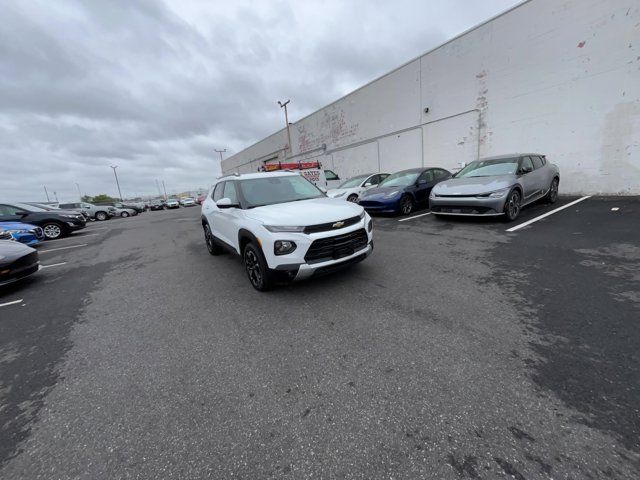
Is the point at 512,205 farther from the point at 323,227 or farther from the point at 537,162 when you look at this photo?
the point at 323,227

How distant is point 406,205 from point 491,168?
8.15 ft

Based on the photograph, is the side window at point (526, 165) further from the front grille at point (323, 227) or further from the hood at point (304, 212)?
the front grille at point (323, 227)

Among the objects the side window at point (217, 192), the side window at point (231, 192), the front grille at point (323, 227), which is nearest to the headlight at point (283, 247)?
Result: the front grille at point (323, 227)

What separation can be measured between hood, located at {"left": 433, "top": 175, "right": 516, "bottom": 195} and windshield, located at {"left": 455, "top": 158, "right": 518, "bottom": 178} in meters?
0.25

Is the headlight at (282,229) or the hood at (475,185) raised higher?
the hood at (475,185)

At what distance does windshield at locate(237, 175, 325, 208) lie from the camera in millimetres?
4359

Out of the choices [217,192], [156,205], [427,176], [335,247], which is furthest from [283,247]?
[156,205]

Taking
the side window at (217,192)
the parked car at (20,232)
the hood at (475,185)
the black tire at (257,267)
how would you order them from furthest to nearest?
the parked car at (20,232), the hood at (475,185), the side window at (217,192), the black tire at (257,267)

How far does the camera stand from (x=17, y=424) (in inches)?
78.8

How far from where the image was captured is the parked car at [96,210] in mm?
24348

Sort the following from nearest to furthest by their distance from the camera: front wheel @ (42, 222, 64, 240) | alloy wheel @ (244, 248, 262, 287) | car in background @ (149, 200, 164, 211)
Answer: alloy wheel @ (244, 248, 262, 287) < front wheel @ (42, 222, 64, 240) < car in background @ (149, 200, 164, 211)

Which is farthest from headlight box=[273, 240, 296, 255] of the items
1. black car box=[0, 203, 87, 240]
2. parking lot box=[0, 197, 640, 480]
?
black car box=[0, 203, 87, 240]

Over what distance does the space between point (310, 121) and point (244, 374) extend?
24044 mm

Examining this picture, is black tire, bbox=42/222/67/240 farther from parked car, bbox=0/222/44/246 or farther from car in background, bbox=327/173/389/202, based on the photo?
car in background, bbox=327/173/389/202
